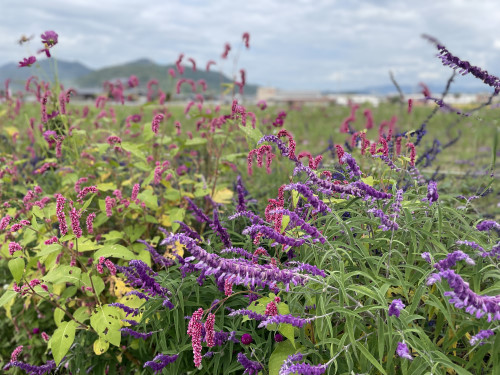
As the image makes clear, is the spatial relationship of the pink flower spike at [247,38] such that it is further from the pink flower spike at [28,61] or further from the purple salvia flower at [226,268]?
the purple salvia flower at [226,268]

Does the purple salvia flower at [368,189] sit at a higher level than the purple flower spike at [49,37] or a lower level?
lower

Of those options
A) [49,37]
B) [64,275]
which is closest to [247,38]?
[49,37]

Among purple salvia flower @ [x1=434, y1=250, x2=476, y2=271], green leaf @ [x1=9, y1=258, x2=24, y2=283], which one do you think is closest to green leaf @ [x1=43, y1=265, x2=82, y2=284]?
green leaf @ [x1=9, y1=258, x2=24, y2=283]

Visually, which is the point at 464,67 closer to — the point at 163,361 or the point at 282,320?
the point at 282,320

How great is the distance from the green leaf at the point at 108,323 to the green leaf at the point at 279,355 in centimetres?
86

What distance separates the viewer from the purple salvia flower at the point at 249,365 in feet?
5.61

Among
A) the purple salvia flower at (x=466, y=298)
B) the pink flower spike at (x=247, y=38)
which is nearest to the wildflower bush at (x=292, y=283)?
the purple salvia flower at (x=466, y=298)

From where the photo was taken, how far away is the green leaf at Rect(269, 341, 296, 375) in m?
1.70

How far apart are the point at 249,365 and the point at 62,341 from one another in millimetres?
1052

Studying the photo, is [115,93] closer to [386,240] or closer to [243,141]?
[243,141]

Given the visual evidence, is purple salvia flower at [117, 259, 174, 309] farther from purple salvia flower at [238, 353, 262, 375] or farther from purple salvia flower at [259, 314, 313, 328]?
purple salvia flower at [259, 314, 313, 328]

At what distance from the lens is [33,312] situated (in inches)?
130

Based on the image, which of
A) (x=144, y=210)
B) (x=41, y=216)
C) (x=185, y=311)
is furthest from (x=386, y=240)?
(x=41, y=216)

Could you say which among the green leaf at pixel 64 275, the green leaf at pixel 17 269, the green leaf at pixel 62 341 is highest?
the green leaf at pixel 17 269
